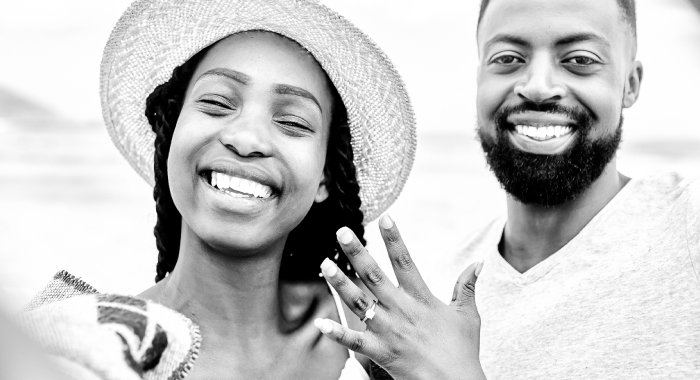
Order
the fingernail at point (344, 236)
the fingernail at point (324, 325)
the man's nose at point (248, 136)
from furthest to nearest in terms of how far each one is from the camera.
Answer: the man's nose at point (248, 136), the fingernail at point (344, 236), the fingernail at point (324, 325)

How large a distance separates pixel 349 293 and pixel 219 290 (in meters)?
0.55

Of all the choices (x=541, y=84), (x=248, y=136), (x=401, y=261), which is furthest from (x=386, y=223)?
(x=541, y=84)

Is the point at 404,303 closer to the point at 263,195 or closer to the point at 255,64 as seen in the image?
the point at 263,195

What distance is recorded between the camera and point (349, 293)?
1.85 metres

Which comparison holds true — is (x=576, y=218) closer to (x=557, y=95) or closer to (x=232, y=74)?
(x=557, y=95)

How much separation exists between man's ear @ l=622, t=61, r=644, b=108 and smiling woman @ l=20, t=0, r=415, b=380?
1.11 meters

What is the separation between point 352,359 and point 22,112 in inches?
286

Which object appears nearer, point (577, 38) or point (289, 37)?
point (289, 37)

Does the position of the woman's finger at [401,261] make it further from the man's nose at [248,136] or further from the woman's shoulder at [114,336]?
the woman's shoulder at [114,336]

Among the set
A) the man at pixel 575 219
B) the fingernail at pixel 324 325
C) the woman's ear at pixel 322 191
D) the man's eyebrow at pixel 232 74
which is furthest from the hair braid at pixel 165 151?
the man at pixel 575 219

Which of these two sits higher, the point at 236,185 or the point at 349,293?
the point at 236,185

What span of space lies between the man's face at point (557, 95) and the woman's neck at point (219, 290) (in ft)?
3.91

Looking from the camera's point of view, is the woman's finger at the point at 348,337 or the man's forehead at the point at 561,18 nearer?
the woman's finger at the point at 348,337

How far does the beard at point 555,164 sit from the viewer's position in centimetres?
292
